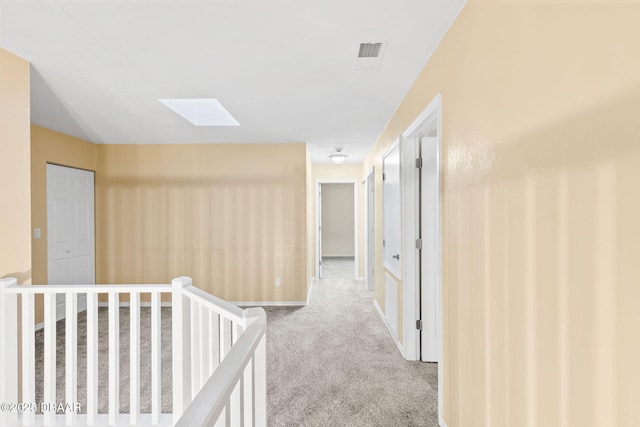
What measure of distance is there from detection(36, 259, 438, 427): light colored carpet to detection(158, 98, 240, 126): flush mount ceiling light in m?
2.45

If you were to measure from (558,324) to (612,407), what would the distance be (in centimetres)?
23

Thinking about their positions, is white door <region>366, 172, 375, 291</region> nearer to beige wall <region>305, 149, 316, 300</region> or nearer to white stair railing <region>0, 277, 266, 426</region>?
beige wall <region>305, 149, 316, 300</region>

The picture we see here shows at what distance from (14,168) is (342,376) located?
109 inches

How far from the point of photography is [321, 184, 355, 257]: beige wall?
31.0 feet

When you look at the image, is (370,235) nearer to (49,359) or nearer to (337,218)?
(337,218)

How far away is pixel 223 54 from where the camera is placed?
2.08 m

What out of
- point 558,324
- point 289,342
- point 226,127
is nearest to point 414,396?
point 289,342

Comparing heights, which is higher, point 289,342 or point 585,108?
point 585,108

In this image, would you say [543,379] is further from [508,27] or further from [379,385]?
[379,385]

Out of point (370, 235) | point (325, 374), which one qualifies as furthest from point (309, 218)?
point (325, 374)

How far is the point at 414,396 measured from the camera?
2330mm

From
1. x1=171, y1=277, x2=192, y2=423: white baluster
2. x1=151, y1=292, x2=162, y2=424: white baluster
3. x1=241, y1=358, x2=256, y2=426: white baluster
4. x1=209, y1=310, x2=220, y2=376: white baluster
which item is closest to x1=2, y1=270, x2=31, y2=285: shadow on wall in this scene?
x1=151, y1=292, x2=162, y2=424: white baluster

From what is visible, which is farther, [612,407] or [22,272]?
[22,272]

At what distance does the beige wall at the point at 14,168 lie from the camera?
1.98m
